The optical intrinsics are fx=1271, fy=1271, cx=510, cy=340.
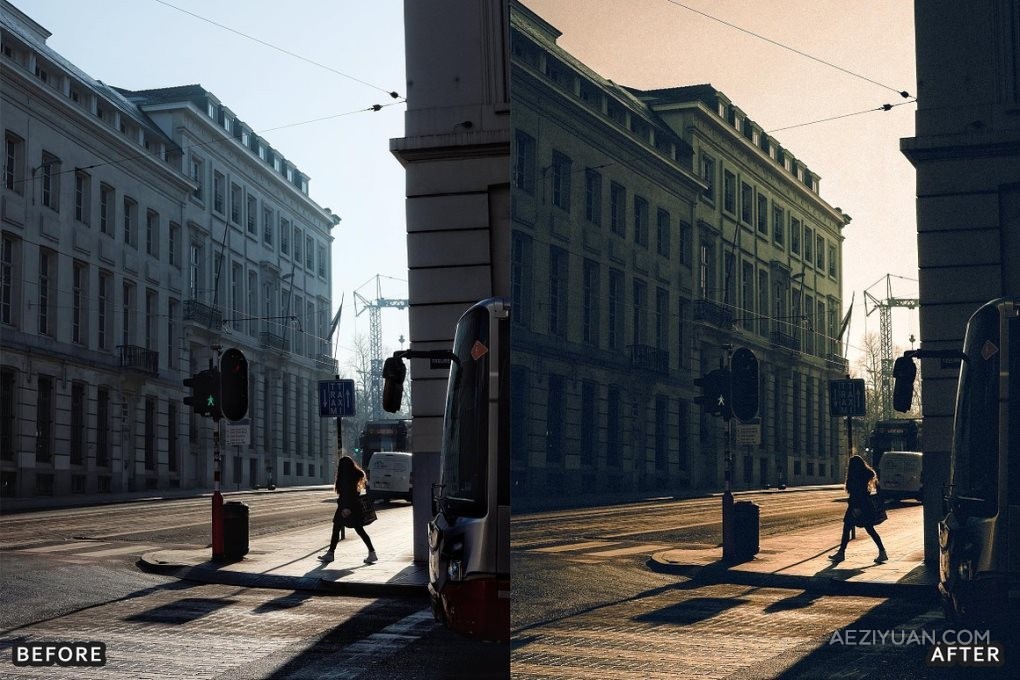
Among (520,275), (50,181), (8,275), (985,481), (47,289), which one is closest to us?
(985,481)

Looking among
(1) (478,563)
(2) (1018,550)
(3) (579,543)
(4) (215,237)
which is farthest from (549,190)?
(4) (215,237)

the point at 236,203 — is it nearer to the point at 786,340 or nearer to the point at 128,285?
the point at 128,285

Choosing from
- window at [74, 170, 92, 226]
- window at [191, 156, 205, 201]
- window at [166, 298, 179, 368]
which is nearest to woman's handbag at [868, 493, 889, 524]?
window at [74, 170, 92, 226]

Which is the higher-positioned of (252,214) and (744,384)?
(252,214)

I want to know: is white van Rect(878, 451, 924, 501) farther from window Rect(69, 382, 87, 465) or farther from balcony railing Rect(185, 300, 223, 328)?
balcony railing Rect(185, 300, 223, 328)

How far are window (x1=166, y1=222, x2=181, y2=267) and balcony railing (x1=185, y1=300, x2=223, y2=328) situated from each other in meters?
1.96

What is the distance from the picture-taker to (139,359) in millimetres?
50062

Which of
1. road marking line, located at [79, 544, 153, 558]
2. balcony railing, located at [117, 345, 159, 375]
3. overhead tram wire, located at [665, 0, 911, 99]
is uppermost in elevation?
balcony railing, located at [117, 345, 159, 375]

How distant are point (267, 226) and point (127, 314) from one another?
23.5 meters

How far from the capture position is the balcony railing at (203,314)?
57.4 m

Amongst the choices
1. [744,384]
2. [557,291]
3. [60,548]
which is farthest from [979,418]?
[60,548]

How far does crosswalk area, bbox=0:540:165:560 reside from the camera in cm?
1897

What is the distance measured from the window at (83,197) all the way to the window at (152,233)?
6.64 meters

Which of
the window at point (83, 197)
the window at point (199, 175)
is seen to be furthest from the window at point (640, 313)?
the window at point (199, 175)
